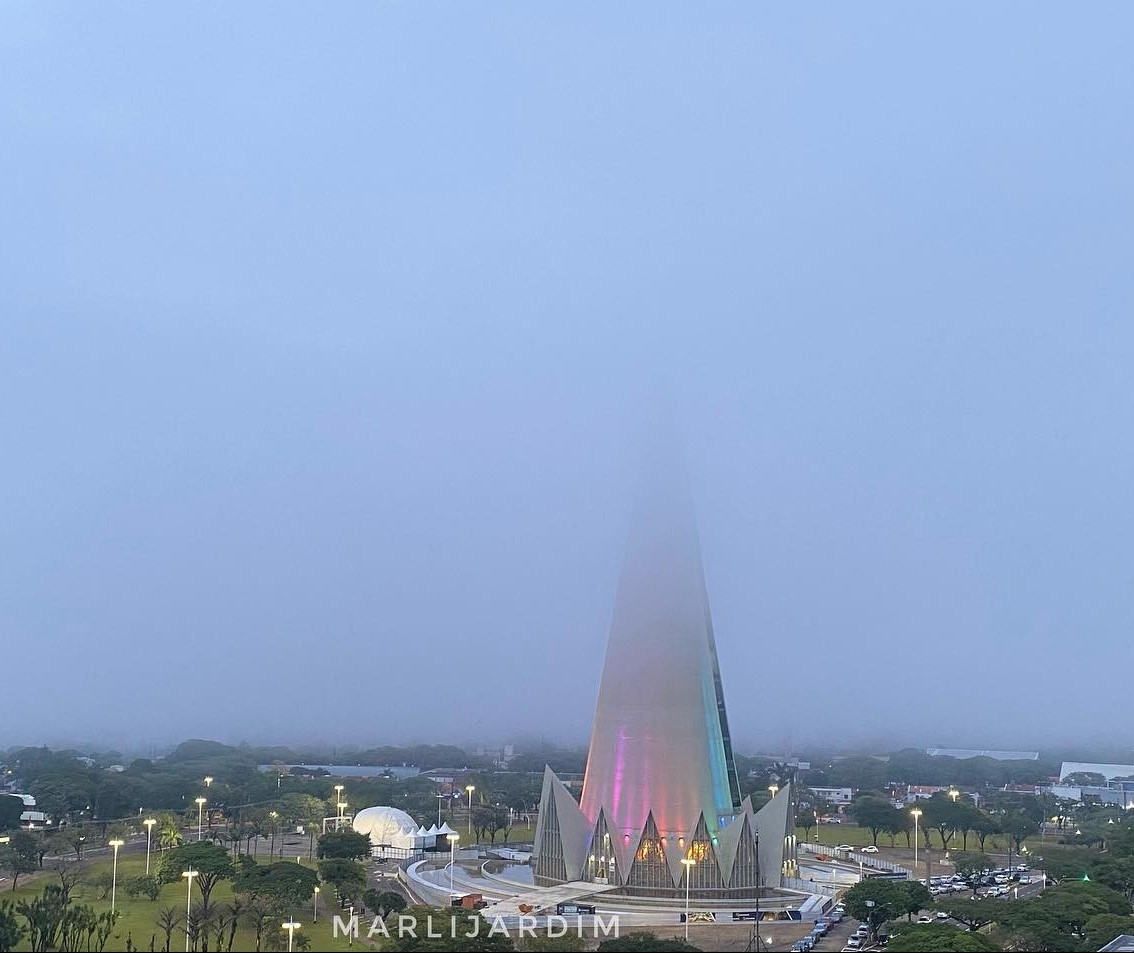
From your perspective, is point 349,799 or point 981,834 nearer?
point 981,834

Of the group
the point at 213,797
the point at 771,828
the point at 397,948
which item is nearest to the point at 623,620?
the point at 771,828

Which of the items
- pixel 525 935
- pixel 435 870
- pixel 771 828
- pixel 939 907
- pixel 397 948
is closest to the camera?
pixel 397 948

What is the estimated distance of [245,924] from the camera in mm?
44031

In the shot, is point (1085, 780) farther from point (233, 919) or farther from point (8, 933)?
point (8, 933)

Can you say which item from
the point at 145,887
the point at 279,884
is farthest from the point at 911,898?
the point at 145,887

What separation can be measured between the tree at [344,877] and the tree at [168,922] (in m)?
6.14

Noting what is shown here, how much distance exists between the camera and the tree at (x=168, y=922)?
127 ft

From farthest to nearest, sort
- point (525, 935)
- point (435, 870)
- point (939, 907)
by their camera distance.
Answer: point (435, 870), point (939, 907), point (525, 935)

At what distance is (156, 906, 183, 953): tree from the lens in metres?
38.8

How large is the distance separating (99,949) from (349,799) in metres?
56.3

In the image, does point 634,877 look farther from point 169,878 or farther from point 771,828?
point 169,878

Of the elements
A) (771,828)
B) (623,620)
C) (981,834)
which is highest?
(623,620)

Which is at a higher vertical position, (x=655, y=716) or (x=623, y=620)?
(x=623, y=620)
